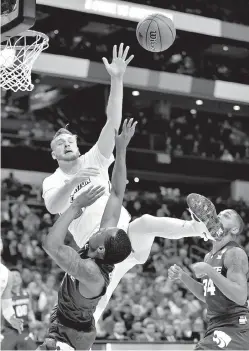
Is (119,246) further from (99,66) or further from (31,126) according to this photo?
(31,126)

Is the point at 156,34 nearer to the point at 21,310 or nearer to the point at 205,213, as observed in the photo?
the point at 205,213

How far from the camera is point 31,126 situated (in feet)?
58.7

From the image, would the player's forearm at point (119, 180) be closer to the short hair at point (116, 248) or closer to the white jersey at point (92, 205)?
the short hair at point (116, 248)

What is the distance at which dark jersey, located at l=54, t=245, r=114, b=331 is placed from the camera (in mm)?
4195

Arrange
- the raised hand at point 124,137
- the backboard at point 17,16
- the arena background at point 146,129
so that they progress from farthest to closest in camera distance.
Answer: the arena background at point 146,129 → the backboard at point 17,16 → the raised hand at point 124,137

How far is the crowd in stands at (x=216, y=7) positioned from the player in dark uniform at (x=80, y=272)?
13.7m

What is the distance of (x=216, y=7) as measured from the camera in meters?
18.3

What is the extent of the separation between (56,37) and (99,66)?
17.5 ft

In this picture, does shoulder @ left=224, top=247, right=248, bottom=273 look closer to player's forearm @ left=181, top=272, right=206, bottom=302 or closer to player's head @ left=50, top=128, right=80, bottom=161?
player's forearm @ left=181, top=272, right=206, bottom=302

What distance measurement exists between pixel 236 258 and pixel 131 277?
891 centimetres

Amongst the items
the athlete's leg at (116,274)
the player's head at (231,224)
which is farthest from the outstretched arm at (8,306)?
the player's head at (231,224)

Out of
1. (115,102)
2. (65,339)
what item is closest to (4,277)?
(115,102)

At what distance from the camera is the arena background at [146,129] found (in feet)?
39.9

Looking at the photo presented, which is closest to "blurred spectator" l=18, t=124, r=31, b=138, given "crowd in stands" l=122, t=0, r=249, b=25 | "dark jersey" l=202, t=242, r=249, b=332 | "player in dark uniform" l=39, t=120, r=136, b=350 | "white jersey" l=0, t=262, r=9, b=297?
"crowd in stands" l=122, t=0, r=249, b=25
